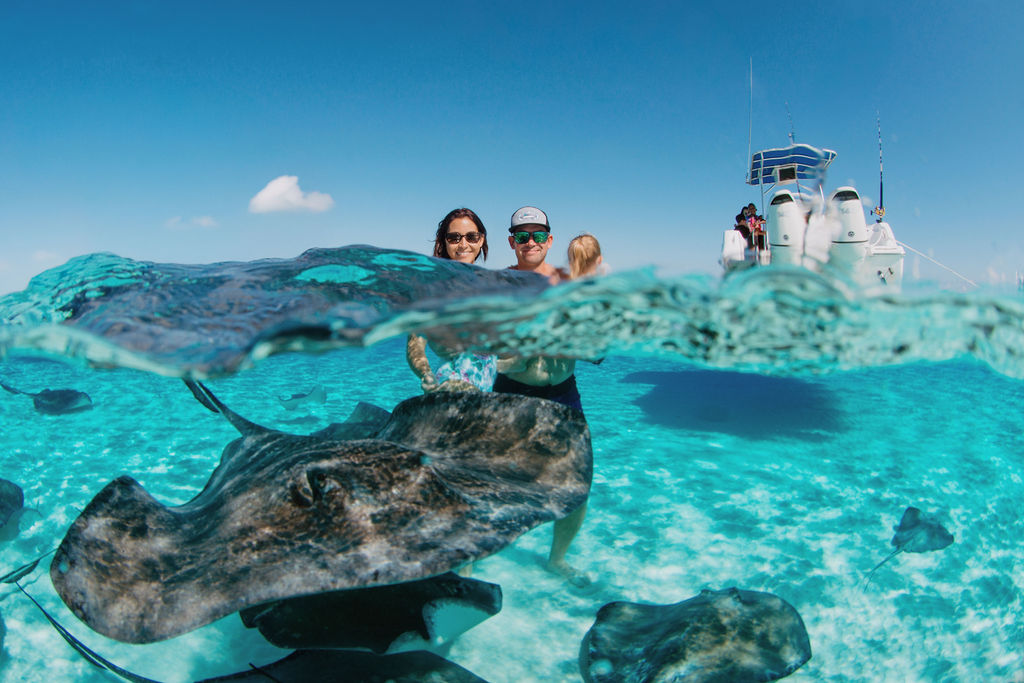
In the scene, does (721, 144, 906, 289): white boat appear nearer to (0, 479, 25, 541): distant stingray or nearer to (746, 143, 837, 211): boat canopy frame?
(746, 143, 837, 211): boat canopy frame

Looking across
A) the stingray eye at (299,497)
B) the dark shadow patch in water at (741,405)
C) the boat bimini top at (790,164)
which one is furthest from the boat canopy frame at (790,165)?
the stingray eye at (299,497)

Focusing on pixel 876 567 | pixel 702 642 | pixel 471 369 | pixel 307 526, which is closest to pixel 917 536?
pixel 876 567

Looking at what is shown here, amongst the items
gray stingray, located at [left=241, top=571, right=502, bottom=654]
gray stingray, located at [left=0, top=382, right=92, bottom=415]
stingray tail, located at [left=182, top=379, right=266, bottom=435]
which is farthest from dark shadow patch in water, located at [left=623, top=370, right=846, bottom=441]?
gray stingray, located at [left=0, top=382, right=92, bottom=415]

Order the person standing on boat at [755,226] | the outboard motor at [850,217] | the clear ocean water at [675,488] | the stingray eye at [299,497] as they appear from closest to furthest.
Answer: the stingray eye at [299,497] < the clear ocean water at [675,488] < the outboard motor at [850,217] < the person standing on boat at [755,226]

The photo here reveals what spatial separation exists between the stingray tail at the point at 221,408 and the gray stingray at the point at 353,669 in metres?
2.25

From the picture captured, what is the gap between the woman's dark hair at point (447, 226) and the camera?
18.7 ft

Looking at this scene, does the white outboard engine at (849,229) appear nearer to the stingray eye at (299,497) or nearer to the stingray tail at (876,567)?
the stingray tail at (876,567)

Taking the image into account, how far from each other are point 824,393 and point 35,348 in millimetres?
17990

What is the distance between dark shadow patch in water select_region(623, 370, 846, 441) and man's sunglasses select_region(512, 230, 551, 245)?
835cm

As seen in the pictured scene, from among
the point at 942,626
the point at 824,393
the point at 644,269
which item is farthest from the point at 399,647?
the point at 824,393

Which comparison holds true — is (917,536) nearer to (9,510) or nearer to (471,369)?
(471,369)

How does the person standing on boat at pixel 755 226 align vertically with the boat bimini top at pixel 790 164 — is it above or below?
below

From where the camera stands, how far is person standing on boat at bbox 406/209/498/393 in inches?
203

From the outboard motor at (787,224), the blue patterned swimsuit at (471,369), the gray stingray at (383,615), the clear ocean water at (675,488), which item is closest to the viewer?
the gray stingray at (383,615)
